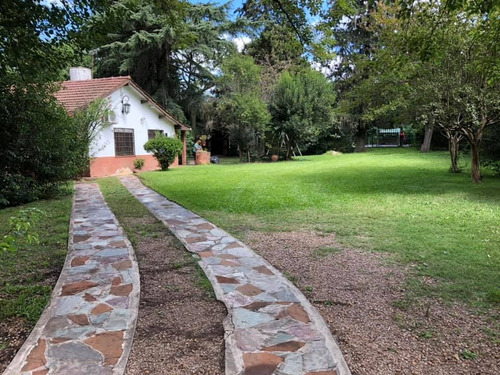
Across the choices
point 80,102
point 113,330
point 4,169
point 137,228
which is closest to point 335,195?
point 137,228

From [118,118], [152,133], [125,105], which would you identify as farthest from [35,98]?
[152,133]

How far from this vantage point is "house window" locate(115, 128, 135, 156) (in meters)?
16.3

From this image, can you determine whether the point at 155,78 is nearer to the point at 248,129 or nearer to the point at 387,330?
the point at 248,129

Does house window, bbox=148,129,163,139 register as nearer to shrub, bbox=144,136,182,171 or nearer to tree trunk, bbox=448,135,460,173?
shrub, bbox=144,136,182,171

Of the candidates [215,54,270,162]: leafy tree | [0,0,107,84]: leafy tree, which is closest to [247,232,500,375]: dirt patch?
[0,0,107,84]: leafy tree

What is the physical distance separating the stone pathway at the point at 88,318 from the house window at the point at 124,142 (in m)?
12.1

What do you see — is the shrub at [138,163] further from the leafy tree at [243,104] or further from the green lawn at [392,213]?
the leafy tree at [243,104]

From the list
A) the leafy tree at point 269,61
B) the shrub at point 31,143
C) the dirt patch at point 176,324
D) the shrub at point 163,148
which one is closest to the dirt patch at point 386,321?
the dirt patch at point 176,324

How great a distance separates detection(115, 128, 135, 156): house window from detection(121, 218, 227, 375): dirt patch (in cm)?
1307

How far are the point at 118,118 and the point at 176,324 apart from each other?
49.3 feet

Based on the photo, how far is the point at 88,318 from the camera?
9.59 feet

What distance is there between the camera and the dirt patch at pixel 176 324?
7.81 feet

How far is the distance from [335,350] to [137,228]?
4456 mm

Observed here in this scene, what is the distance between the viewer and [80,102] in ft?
49.6
